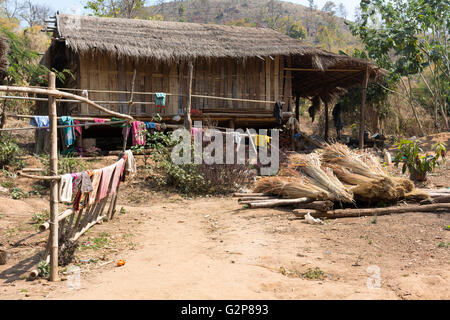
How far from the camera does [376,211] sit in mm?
5949

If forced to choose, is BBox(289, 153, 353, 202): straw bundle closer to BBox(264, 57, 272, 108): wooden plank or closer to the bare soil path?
the bare soil path

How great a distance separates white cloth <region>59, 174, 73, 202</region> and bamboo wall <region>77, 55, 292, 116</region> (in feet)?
25.1

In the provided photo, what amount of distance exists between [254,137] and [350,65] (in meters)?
4.52

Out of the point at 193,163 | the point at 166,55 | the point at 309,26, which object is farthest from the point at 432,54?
the point at 309,26

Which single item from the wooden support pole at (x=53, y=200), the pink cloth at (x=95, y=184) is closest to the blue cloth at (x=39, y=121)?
the pink cloth at (x=95, y=184)

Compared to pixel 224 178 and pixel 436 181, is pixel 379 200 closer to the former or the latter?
pixel 436 181

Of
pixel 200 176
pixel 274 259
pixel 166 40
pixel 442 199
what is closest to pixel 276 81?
pixel 166 40

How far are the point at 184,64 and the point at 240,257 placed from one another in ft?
29.0

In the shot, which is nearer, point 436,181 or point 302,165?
point 302,165

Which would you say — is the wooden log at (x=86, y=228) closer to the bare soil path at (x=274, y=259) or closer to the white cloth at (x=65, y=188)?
the bare soil path at (x=274, y=259)

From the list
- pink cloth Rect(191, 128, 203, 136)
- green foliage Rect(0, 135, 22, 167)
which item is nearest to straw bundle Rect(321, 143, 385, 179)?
pink cloth Rect(191, 128, 203, 136)

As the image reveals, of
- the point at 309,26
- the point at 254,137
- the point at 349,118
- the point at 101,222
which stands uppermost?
the point at 309,26

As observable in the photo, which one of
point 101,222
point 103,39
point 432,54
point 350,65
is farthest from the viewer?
point 432,54

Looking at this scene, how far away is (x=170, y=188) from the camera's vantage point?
8.86 meters
